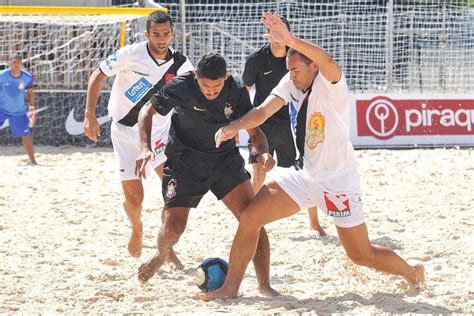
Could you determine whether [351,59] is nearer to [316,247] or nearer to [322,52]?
[316,247]

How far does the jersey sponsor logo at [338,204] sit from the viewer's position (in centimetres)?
534

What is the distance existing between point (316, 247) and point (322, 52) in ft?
8.73

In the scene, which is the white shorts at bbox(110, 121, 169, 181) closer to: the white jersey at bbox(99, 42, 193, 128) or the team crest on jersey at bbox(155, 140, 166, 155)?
the team crest on jersey at bbox(155, 140, 166, 155)

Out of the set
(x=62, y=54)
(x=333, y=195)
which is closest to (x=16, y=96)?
(x=62, y=54)

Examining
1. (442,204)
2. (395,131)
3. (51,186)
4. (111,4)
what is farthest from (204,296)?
(111,4)

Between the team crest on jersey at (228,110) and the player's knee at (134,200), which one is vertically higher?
the team crest on jersey at (228,110)

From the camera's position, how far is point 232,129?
17.5ft

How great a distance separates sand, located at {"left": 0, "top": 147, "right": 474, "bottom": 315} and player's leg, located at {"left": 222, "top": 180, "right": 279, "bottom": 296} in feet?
0.28

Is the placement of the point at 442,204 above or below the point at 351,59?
below

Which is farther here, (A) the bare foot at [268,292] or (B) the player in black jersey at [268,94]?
(B) the player in black jersey at [268,94]

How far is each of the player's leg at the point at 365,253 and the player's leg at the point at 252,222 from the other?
1.16ft

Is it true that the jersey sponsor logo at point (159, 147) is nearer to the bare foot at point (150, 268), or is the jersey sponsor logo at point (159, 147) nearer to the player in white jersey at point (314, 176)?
the bare foot at point (150, 268)

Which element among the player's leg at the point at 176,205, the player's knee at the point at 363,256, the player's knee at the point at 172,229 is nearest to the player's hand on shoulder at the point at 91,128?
the player's leg at the point at 176,205

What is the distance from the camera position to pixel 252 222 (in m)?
5.43
